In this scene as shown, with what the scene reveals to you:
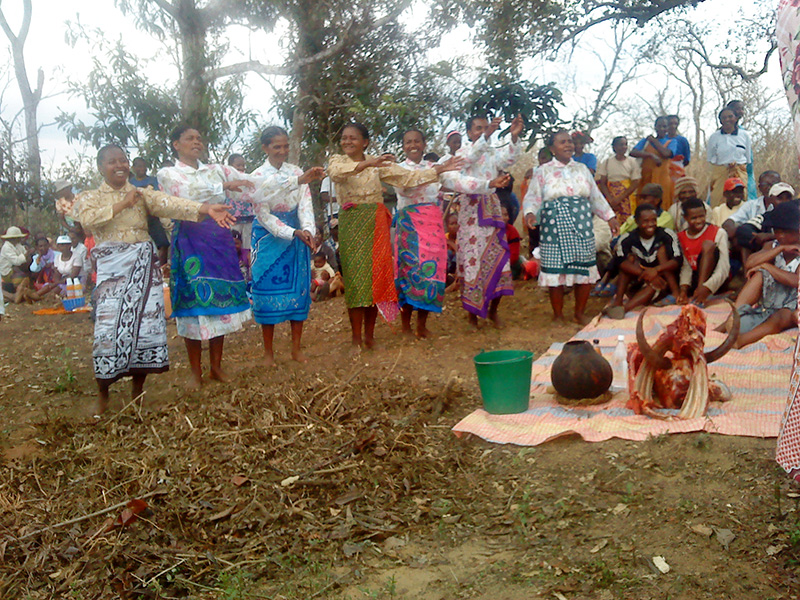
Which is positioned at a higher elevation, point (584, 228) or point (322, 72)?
point (322, 72)

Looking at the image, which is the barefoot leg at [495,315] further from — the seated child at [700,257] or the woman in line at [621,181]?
the woman in line at [621,181]

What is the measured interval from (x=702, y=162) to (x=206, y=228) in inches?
568

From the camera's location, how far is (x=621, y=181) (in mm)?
8938

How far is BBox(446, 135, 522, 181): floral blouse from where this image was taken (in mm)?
6359

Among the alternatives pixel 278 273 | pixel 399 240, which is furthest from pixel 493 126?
pixel 278 273

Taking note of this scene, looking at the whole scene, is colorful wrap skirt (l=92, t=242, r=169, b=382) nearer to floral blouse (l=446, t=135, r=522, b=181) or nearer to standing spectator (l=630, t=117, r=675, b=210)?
floral blouse (l=446, t=135, r=522, b=181)

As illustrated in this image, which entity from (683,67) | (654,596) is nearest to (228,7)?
(654,596)

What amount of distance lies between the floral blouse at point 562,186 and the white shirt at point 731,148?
296 cm

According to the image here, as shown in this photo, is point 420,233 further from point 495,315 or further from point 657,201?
point 657,201

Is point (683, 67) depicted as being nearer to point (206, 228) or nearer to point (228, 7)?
point (228, 7)

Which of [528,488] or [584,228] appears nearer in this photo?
[528,488]

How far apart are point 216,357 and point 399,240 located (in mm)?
1829

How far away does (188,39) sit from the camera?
1059cm

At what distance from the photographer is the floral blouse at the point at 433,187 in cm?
607
